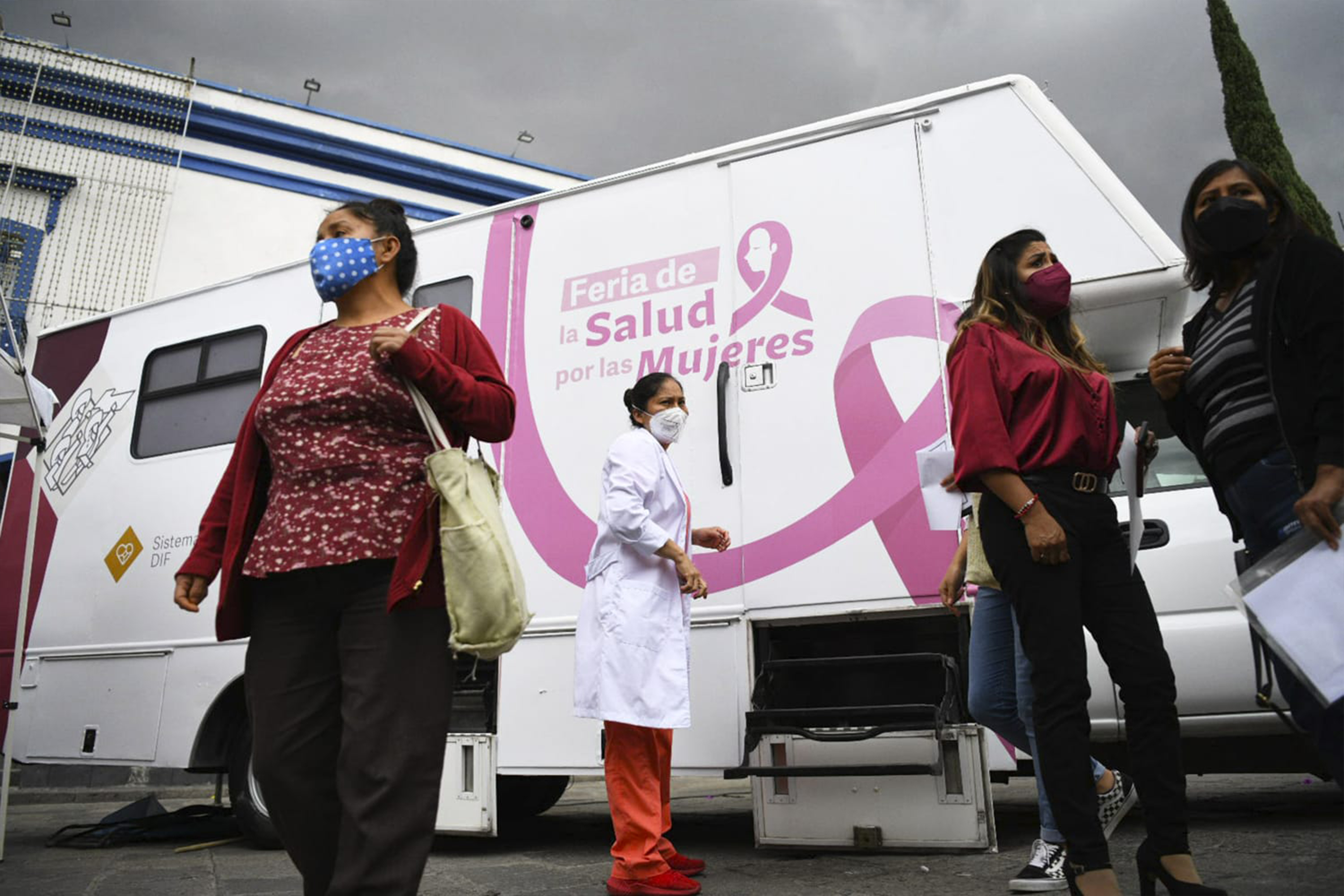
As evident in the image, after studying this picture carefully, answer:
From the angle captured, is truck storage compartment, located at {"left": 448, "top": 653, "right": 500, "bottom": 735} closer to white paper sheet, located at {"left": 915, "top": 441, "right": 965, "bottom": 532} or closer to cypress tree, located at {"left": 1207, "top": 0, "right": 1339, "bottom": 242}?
white paper sheet, located at {"left": 915, "top": 441, "right": 965, "bottom": 532}

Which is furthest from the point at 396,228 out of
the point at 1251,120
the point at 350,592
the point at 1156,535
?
the point at 1251,120

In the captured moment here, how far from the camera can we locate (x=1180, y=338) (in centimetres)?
388

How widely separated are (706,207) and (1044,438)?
2.15 metres

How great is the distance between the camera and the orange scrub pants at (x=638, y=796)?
3.37m

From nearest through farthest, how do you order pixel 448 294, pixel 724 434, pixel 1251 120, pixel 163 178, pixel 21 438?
pixel 724 434 < pixel 21 438 < pixel 448 294 < pixel 163 178 < pixel 1251 120

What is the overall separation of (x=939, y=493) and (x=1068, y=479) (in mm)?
796

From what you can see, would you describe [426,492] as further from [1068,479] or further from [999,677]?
[999,677]

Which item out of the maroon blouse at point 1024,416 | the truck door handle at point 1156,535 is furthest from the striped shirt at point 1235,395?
the truck door handle at point 1156,535

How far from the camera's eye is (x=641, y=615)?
11.9ft

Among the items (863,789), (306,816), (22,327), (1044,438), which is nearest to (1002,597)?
(1044,438)

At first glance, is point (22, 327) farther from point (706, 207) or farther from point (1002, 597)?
point (1002, 597)

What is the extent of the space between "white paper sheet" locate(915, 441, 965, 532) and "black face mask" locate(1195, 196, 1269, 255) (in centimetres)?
109

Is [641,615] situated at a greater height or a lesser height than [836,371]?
lesser

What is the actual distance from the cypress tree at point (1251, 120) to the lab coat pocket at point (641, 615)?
12.5 metres
